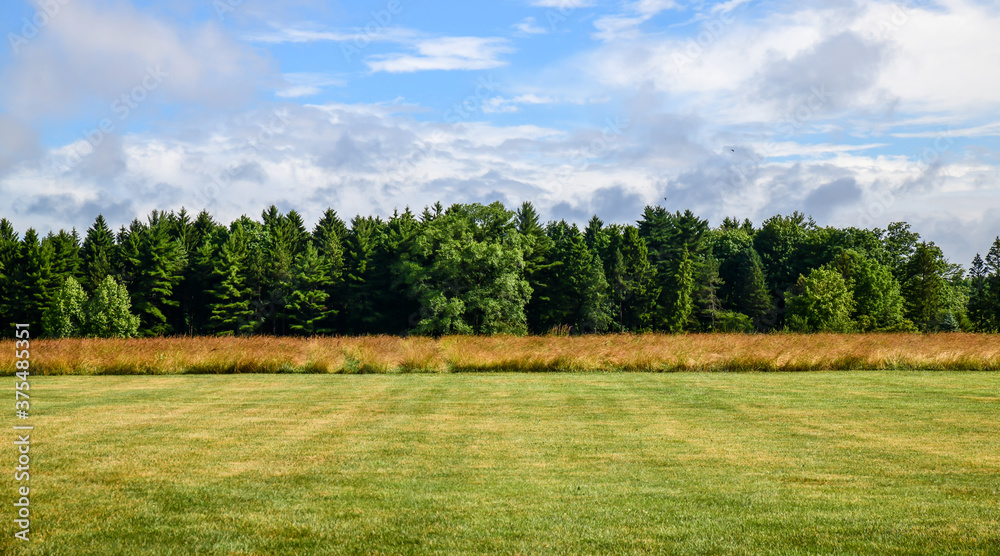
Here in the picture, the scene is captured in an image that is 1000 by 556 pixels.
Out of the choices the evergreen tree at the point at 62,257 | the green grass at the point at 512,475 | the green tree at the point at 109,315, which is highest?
the evergreen tree at the point at 62,257

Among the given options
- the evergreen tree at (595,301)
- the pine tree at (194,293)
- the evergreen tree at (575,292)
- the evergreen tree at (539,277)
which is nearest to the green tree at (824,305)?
the evergreen tree at (595,301)

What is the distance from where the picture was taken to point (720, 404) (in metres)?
14.0

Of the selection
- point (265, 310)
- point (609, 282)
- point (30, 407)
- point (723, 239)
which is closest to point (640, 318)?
point (609, 282)

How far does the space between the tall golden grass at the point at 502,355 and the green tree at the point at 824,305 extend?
3427 centimetres

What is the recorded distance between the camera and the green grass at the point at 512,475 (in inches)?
215

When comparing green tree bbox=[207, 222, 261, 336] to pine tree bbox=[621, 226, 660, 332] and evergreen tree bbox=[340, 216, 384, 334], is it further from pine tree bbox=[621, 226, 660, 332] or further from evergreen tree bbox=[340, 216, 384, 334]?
pine tree bbox=[621, 226, 660, 332]

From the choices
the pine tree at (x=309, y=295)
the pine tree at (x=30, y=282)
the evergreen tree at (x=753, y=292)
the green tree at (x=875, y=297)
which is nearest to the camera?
the pine tree at (x=30, y=282)

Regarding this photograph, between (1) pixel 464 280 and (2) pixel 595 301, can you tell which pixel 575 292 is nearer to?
(2) pixel 595 301

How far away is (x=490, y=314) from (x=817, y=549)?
50810mm

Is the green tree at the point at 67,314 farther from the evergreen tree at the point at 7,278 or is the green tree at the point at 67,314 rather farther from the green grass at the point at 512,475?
the green grass at the point at 512,475

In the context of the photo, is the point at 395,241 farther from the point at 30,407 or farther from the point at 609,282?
the point at 30,407

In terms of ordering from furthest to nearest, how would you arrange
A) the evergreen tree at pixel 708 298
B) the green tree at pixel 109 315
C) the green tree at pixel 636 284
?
the green tree at pixel 636 284
the evergreen tree at pixel 708 298
the green tree at pixel 109 315

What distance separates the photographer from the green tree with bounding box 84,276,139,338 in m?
54.5

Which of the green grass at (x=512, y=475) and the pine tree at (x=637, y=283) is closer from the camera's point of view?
the green grass at (x=512, y=475)
